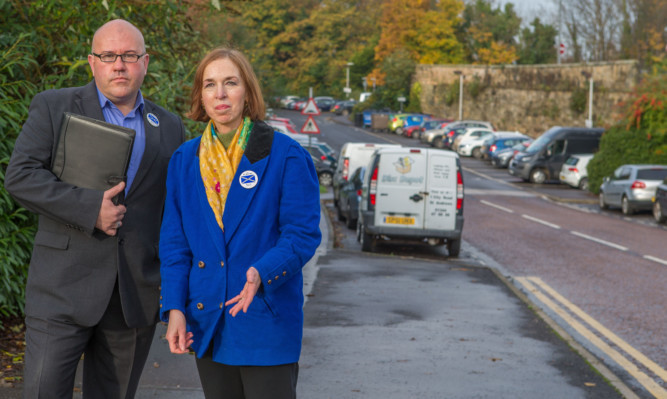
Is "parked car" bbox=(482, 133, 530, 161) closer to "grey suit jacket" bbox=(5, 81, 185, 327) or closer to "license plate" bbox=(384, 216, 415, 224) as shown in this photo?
"license plate" bbox=(384, 216, 415, 224)

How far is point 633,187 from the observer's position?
2694cm

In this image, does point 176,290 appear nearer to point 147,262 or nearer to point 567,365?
point 147,262

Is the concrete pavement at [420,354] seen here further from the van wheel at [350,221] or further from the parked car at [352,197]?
the van wheel at [350,221]

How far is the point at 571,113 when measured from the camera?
188 feet

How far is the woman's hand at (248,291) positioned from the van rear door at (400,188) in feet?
42.4

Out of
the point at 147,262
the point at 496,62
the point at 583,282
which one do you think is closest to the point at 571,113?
the point at 496,62

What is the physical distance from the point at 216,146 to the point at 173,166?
187 mm

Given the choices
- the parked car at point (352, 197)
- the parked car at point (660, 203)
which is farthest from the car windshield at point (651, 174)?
the parked car at point (352, 197)

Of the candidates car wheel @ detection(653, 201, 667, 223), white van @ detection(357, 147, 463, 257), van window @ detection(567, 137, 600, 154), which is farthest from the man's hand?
van window @ detection(567, 137, 600, 154)

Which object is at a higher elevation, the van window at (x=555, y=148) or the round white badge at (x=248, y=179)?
the round white badge at (x=248, y=179)

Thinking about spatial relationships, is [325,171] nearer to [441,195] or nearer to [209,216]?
[441,195]

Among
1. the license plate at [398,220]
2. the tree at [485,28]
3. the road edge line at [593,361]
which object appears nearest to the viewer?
the road edge line at [593,361]

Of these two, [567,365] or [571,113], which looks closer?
[567,365]

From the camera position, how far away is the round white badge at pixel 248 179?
3.13m
